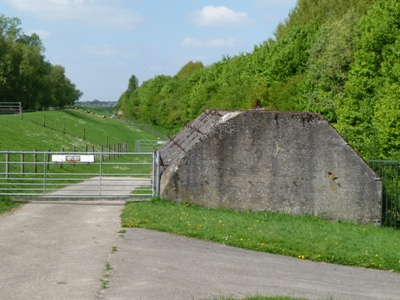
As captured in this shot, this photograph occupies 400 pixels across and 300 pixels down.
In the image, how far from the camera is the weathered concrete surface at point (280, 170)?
902 inches

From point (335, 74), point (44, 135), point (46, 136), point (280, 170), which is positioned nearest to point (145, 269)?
point (280, 170)

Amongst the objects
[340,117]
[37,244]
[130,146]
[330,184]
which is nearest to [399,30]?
[340,117]

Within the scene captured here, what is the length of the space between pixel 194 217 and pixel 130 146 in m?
58.1

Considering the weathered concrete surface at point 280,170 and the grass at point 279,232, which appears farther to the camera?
the weathered concrete surface at point 280,170

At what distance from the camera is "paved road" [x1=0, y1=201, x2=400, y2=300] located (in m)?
12.1

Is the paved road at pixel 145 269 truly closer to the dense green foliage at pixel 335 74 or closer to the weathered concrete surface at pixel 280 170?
the weathered concrete surface at pixel 280 170

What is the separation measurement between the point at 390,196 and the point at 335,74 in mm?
29226

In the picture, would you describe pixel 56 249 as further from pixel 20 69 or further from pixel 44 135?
pixel 20 69

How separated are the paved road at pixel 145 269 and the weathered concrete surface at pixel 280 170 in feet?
14.8

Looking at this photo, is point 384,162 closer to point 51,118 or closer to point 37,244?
point 37,244

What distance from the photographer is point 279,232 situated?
19.2m

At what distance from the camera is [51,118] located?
268ft

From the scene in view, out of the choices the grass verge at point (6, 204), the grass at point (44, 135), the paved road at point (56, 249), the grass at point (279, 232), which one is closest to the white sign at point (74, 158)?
the paved road at point (56, 249)

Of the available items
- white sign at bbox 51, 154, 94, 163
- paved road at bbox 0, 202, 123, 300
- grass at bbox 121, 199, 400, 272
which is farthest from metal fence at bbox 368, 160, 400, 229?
white sign at bbox 51, 154, 94, 163
